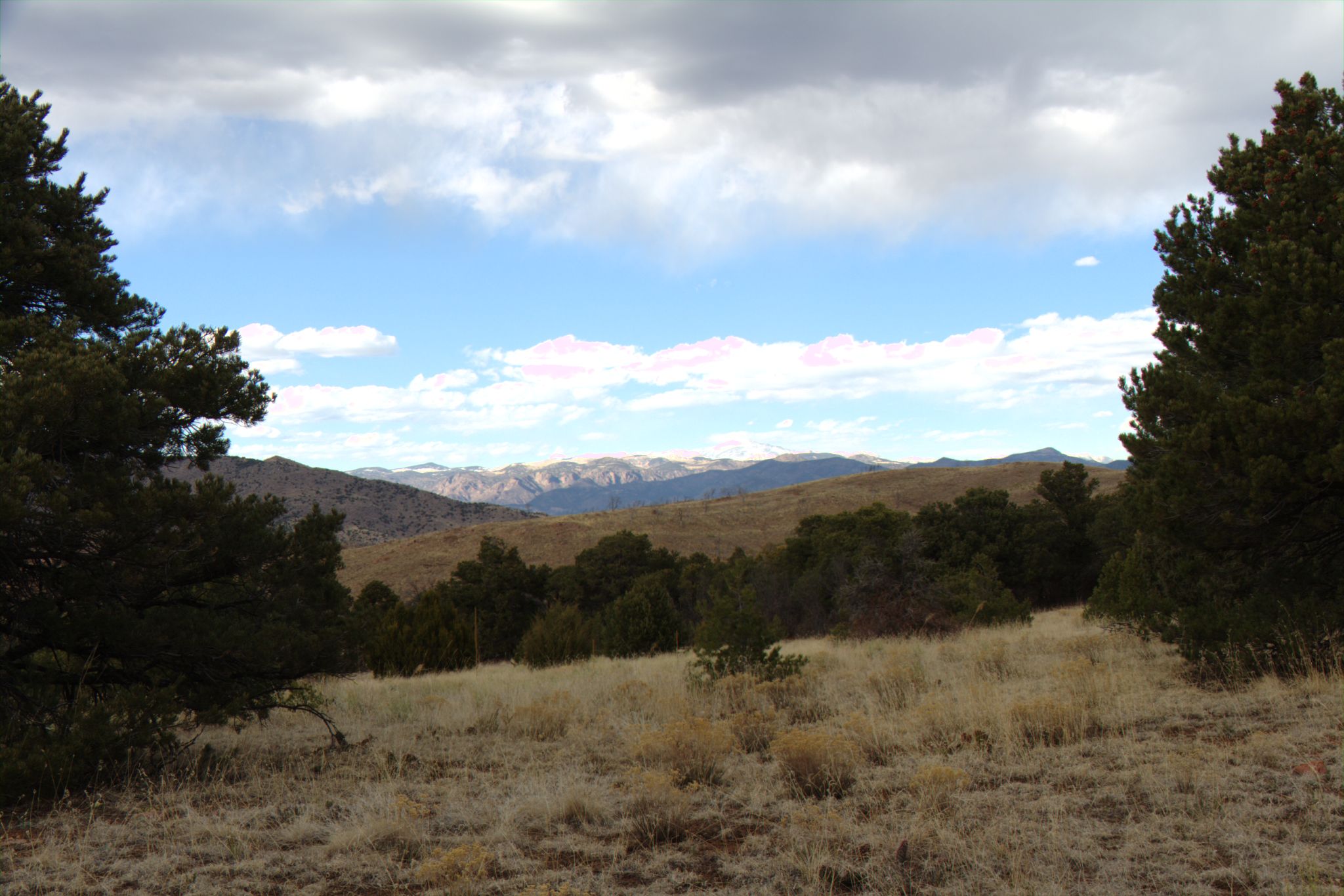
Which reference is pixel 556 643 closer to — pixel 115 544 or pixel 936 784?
pixel 115 544

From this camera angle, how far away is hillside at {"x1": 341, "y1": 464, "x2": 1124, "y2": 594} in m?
62.0

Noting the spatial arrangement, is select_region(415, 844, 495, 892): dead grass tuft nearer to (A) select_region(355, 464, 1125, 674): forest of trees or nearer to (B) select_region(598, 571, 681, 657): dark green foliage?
(A) select_region(355, 464, 1125, 674): forest of trees

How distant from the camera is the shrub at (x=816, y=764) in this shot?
5.83m

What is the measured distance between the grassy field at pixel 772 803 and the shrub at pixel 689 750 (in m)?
0.02

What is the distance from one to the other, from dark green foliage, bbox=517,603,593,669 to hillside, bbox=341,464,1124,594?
32.1 m

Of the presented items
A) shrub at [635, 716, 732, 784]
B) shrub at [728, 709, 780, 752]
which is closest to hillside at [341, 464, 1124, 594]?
shrub at [728, 709, 780, 752]

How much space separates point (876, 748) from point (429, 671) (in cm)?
1519

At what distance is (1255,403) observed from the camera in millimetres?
7289

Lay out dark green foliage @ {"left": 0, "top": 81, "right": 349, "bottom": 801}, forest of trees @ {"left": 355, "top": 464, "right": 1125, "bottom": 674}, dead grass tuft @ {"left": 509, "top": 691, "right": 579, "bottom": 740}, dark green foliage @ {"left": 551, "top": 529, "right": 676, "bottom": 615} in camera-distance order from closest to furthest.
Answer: dark green foliage @ {"left": 0, "top": 81, "right": 349, "bottom": 801} < dead grass tuft @ {"left": 509, "top": 691, "right": 579, "bottom": 740} < forest of trees @ {"left": 355, "top": 464, "right": 1125, "bottom": 674} < dark green foliage @ {"left": 551, "top": 529, "right": 676, "bottom": 615}

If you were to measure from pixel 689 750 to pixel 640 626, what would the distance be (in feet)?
47.1

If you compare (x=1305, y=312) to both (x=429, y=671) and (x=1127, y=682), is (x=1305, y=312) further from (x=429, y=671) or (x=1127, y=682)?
(x=429, y=671)

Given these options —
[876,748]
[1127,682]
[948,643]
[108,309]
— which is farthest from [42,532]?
[948,643]

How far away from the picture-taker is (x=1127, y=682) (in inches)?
325

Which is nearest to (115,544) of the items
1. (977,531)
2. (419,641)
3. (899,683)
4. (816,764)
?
(816,764)
